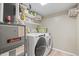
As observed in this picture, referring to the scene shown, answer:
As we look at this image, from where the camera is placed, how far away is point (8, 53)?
2.12ft

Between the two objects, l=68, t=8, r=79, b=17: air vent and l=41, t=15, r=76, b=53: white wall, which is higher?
l=68, t=8, r=79, b=17: air vent

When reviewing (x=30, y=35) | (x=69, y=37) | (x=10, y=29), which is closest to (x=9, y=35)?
(x=10, y=29)

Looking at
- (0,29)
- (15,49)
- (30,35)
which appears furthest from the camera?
(30,35)

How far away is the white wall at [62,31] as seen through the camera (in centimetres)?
100

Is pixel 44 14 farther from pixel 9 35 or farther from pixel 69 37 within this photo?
pixel 9 35

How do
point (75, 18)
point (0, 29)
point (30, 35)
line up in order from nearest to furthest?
point (0, 29), point (30, 35), point (75, 18)

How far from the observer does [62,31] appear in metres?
1.09

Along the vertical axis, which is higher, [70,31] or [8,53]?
[70,31]

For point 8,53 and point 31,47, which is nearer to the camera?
point 8,53

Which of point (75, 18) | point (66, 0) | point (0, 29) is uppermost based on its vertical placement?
point (66, 0)

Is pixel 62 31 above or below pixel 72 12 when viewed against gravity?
below

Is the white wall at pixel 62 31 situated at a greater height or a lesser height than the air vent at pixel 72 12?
lesser

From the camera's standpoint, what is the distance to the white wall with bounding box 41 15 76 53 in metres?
1.00

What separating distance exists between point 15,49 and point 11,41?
9cm
